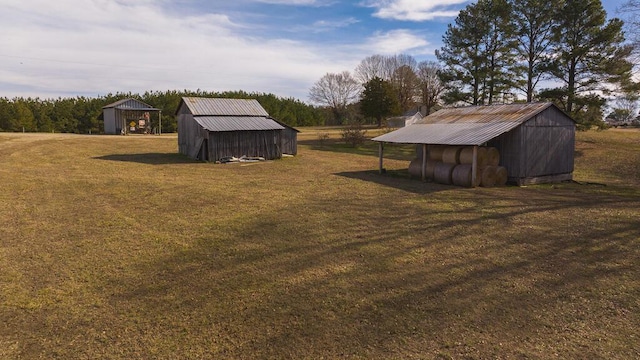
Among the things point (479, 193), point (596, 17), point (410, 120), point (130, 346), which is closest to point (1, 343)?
point (130, 346)

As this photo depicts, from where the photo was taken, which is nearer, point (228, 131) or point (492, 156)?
point (492, 156)

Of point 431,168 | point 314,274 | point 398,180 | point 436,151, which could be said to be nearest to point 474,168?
point 431,168

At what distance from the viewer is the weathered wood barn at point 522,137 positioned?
19.8m

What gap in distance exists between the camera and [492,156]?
19.7m

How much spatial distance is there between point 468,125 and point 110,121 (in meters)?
45.4

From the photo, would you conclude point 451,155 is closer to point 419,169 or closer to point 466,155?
point 466,155

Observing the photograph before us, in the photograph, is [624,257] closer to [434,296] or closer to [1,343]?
[434,296]

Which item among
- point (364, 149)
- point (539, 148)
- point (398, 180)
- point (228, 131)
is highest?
point (228, 131)

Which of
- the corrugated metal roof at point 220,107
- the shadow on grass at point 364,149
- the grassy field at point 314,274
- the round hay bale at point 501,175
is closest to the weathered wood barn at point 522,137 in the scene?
the round hay bale at point 501,175

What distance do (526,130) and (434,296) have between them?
15875mm

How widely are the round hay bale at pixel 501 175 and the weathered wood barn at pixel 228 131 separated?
56.0ft

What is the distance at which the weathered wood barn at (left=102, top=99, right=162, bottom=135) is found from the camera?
49250mm

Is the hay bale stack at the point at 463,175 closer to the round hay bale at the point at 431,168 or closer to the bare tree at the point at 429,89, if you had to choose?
the round hay bale at the point at 431,168

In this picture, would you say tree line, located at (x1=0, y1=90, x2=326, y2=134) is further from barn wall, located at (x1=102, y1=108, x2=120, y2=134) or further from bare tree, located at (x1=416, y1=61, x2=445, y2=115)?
bare tree, located at (x1=416, y1=61, x2=445, y2=115)
